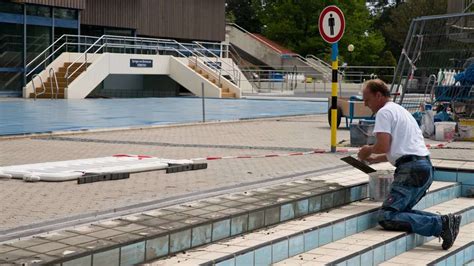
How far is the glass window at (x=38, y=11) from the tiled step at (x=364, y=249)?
28753mm

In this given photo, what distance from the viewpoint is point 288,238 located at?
579cm

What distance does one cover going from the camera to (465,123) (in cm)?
1495

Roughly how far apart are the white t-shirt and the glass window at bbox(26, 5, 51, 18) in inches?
1127

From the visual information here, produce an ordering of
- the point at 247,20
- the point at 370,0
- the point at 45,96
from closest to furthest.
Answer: the point at 45,96, the point at 247,20, the point at 370,0

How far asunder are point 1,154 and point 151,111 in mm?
13432

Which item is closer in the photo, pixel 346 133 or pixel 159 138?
pixel 159 138

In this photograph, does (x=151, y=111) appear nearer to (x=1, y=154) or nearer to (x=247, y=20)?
(x=1, y=154)

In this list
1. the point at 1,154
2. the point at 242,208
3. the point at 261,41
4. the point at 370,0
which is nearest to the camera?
the point at 242,208

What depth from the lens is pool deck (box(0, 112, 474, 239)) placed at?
23.3ft

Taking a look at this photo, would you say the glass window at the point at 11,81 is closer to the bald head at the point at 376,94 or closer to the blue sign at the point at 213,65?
the blue sign at the point at 213,65

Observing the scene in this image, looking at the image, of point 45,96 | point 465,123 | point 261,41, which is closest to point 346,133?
point 465,123

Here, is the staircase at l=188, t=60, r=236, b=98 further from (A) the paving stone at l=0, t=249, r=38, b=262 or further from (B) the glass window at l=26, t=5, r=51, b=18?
(A) the paving stone at l=0, t=249, r=38, b=262

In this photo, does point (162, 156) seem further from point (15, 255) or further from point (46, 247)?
point (15, 255)

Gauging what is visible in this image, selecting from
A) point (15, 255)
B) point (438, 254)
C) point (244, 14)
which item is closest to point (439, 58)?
point (438, 254)
